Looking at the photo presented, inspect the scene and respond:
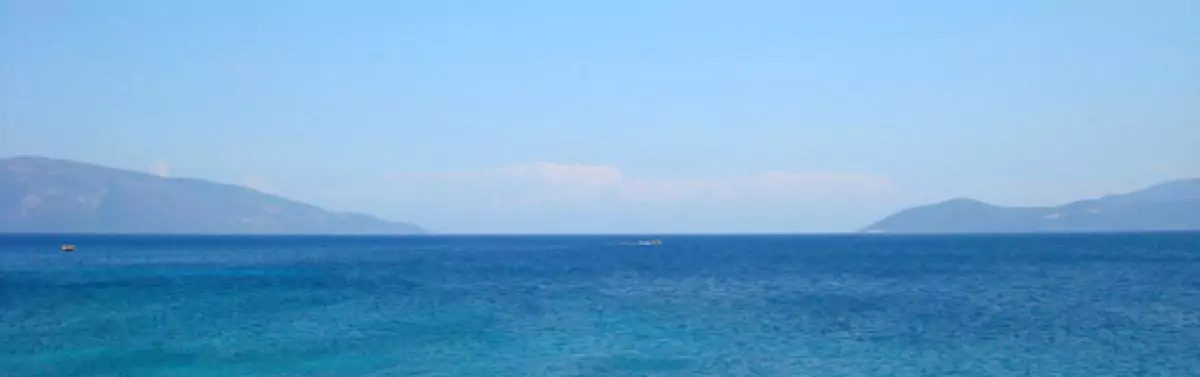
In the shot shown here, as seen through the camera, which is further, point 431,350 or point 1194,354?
point 431,350

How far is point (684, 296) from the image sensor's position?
52.2 m

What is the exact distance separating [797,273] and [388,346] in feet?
164

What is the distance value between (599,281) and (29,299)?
30844 mm

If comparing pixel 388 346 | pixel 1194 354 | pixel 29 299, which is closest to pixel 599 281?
pixel 29 299

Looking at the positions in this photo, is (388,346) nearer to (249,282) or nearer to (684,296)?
(684,296)

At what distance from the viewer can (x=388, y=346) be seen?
32.3 meters

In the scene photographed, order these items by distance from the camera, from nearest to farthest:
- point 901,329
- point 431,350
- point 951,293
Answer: point 431,350 < point 901,329 < point 951,293

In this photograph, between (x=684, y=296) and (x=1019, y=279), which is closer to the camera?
(x=684, y=296)

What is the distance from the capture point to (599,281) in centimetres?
6700

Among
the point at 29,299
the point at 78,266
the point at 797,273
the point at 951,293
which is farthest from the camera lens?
the point at 78,266

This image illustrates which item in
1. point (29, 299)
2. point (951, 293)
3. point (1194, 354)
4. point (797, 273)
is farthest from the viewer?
point (797, 273)

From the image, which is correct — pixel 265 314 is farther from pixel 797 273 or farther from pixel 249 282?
pixel 797 273

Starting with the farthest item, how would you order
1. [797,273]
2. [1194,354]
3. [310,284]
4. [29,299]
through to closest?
[797,273], [310,284], [29,299], [1194,354]

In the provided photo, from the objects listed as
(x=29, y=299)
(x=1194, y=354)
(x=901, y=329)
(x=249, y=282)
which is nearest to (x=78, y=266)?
(x=249, y=282)
